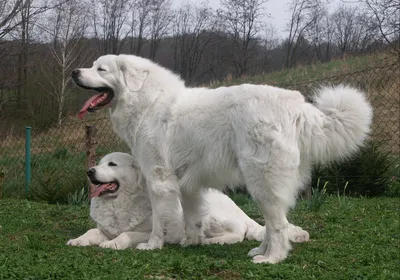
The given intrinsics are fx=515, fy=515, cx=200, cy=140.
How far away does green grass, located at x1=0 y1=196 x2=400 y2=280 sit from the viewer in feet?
11.0

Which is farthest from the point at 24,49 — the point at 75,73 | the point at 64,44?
the point at 75,73

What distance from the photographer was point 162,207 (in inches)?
184

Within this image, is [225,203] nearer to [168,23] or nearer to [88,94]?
[88,94]

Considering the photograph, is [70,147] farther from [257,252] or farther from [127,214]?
[257,252]

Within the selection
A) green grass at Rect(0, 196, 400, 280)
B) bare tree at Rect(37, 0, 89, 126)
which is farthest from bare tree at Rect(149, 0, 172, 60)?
green grass at Rect(0, 196, 400, 280)

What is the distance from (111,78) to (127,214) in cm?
134

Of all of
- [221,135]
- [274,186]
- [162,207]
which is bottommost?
[162,207]

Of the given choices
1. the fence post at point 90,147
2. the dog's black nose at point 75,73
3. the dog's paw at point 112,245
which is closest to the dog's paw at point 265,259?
the dog's paw at point 112,245

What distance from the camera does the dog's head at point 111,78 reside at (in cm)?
501

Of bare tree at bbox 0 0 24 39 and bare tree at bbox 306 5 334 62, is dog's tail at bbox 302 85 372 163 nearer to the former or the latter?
bare tree at bbox 0 0 24 39

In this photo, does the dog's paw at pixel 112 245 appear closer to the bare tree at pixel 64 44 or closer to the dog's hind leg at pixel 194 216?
the dog's hind leg at pixel 194 216

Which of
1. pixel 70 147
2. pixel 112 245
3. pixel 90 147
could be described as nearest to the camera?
pixel 112 245

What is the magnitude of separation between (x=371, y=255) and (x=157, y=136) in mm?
2113

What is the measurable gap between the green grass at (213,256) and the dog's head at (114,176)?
632 mm
